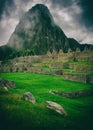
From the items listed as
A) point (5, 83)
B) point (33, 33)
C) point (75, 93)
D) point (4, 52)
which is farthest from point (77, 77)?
point (33, 33)

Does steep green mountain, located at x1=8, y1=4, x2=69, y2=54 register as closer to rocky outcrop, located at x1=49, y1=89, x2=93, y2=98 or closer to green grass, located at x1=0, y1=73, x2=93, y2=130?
green grass, located at x1=0, y1=73, x2=93, y2=130

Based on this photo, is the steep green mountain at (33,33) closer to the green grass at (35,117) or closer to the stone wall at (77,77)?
the green grass at (35,117)

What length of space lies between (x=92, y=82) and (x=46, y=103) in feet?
44.0

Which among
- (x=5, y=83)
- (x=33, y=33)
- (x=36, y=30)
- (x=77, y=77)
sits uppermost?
(x=33, y=33)

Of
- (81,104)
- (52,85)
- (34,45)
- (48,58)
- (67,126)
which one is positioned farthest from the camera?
(34,45)

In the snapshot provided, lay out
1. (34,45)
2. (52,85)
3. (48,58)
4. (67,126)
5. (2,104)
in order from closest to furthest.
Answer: (67,126) < (2,104) < (52,85) < (48,58) < (34,45)

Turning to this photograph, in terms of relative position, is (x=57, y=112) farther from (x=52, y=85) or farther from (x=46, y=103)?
(x=52, y=85)

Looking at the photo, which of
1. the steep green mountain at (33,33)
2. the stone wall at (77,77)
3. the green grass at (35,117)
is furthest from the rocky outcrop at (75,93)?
the steep green mountain at (33,33)

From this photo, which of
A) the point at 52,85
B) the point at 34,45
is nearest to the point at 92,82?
the point at 52,85

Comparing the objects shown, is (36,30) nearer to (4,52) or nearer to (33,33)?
(4,52)

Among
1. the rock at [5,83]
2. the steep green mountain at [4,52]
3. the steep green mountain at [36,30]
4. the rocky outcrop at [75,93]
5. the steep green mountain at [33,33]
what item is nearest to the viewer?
the rock at [5,83]

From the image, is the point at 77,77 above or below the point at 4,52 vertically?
below

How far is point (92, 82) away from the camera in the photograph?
26.2 metres

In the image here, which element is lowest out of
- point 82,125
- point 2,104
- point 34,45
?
point 82,125
